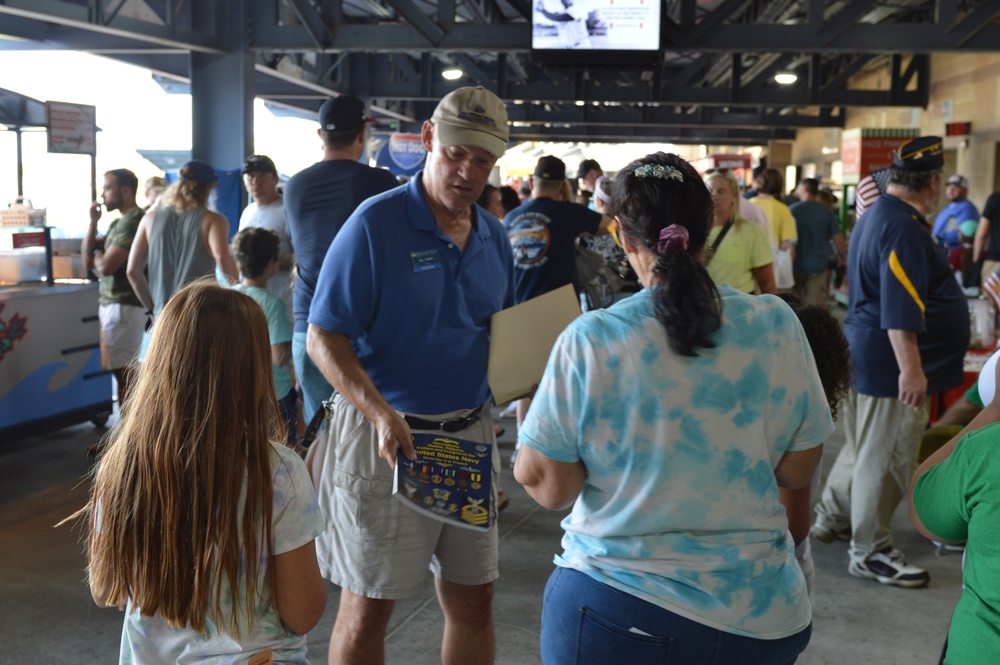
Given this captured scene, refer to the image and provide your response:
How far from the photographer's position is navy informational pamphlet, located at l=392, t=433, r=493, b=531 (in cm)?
228

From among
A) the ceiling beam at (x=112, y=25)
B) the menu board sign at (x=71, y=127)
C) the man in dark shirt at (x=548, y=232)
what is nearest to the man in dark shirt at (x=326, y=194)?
the man in dark shirt at (x=548, y=232)

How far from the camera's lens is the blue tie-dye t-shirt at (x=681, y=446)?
1.57 m

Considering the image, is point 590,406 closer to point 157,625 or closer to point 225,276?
point 157,625

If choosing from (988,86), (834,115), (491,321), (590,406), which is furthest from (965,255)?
(834,115)

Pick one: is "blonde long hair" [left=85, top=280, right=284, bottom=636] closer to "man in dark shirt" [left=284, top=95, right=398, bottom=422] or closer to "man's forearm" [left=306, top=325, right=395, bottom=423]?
"man's forearm" [left=306, top=325, right=395, bottom=423]

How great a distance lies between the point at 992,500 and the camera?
60.5 inches

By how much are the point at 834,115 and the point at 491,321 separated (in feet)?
66.1

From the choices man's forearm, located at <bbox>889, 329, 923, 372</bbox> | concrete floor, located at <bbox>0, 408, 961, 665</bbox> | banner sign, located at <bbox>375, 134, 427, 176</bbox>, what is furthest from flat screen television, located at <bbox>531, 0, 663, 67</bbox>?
man's forearm, located at <bbox>889, 329, 923, 372</bbox>

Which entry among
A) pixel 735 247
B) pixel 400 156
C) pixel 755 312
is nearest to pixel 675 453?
pixel 755 312

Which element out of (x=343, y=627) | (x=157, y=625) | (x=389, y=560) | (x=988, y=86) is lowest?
(x=343, y=627)

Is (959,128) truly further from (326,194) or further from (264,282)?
(326,194)

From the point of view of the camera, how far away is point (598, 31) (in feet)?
29.6

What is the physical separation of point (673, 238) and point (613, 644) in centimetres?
69

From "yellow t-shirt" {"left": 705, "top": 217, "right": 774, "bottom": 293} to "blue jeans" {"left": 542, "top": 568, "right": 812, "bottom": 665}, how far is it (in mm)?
3099
